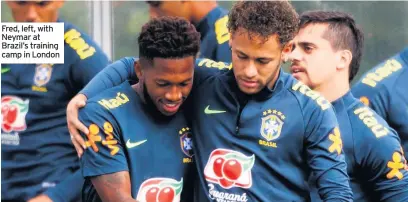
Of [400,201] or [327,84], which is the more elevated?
[327,84]

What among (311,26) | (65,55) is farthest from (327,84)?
(65,55)

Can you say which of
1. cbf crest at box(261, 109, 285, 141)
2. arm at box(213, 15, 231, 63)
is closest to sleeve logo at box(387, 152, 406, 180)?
cbf crest at box(261, 109, 285, 141)

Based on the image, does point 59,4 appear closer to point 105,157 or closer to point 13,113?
point 13,113

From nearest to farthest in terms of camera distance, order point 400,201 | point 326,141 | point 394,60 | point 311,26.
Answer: point 326,141 → point 400,201 → point 311,26 → point 394,60

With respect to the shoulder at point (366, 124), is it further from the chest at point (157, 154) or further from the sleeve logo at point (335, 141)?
the chest at point (157, 154)

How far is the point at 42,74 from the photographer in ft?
17.4

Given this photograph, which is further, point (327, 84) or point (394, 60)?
point (394, 60)

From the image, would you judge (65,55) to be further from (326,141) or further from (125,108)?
(326,141)

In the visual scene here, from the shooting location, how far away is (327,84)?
14.6 ft

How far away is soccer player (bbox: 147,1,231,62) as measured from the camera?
516cm

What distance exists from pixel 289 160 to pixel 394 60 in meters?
1.26

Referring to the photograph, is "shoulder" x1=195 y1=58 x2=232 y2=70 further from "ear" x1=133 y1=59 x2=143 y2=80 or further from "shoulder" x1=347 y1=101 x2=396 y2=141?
"shoulder" x1=347 y1=101 x2=396 y2=141

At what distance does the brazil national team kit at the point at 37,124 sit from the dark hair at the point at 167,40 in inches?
51.0

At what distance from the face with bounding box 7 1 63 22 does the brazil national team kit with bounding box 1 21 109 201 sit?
0.31 ft
